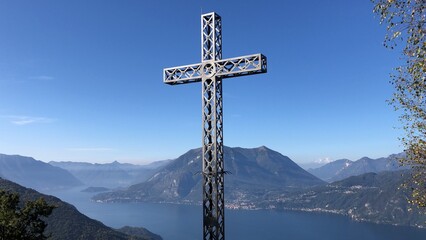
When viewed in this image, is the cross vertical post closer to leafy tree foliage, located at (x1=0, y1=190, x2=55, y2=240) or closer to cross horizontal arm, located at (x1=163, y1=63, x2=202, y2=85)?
cross horizontal arm, located at (x1=163, y1=63, x2=202, y2=85)

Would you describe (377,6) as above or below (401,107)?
above

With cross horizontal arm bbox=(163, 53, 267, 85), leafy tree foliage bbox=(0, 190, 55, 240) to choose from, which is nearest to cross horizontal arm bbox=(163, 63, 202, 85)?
cross horizontal arm bbox=(163, 53, 267, 85)

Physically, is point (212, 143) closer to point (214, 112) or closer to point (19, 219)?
point (214, 112)

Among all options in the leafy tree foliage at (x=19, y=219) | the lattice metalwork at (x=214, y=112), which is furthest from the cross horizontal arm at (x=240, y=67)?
the leafy tree foliage at (x=19, y=219)

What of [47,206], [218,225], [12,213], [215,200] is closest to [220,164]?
[215,200]

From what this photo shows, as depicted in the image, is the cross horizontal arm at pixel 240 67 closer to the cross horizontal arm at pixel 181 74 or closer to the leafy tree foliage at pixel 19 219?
the cross horizontal arm at pixel 181 74

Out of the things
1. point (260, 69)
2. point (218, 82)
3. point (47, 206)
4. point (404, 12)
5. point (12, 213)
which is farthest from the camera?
point (47, 206)

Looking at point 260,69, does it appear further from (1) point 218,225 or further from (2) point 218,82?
(1) point 218,225

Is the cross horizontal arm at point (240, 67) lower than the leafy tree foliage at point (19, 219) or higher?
higher

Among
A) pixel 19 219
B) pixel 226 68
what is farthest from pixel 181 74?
pixel 19 219
